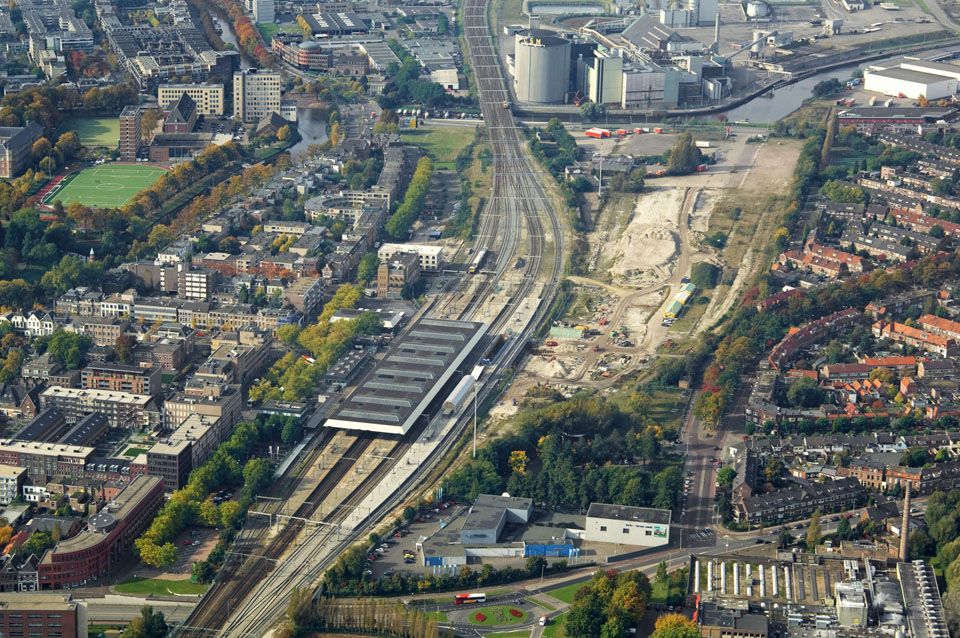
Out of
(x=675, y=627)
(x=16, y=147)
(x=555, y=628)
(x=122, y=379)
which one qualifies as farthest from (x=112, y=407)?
(x=16, y=147)

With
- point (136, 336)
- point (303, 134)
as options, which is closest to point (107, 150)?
point (303, 134)

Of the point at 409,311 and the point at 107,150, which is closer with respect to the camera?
the point at 409,311

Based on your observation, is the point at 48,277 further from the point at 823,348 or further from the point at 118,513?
the point at 823,348

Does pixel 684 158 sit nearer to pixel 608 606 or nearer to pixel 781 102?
pixel 781 102

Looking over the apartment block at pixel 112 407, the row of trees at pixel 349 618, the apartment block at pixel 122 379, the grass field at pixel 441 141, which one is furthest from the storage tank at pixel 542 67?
the row of trees at pixel 349 618

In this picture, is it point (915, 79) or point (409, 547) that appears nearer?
point (409, 547)

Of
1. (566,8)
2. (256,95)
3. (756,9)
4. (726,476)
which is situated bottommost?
(726,476)
